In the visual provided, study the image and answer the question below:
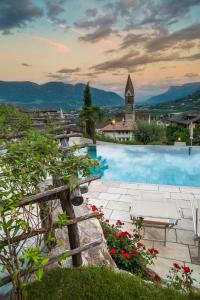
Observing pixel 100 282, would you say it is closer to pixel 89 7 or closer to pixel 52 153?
pixel 52 153

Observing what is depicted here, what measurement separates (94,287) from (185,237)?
9.97 ft

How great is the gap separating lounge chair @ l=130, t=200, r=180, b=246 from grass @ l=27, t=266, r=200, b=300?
1.94 metres

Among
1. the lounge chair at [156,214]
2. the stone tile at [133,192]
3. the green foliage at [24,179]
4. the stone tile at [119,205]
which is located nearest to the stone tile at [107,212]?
the stone tile at [119,205]

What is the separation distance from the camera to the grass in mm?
2410

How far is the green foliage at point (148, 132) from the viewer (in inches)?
912

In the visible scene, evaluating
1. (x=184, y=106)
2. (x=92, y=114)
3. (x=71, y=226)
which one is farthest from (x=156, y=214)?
(x=184, y=106)

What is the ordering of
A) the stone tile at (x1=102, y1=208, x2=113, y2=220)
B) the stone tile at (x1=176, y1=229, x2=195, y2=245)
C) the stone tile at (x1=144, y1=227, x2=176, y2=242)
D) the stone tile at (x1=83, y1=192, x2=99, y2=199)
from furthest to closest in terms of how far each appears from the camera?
the stone tile at (x1=83, y1=192, x2=99, y2=199)
the stone tile at (x1=102, y1=208, x2=113, y2=220)
the stone tile at (x1=144, y1=227, x2=176, y2=242)
the stone tile at (x1=176, y1=229, x2=195, y2=245)

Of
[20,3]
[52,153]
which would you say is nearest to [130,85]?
[20,3]

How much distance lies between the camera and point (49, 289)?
8.16 feet

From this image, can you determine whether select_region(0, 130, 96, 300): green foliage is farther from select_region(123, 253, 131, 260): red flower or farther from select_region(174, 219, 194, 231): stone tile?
select_region(174, 219, 194, 231): stone tile

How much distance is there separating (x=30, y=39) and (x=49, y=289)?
1346cm

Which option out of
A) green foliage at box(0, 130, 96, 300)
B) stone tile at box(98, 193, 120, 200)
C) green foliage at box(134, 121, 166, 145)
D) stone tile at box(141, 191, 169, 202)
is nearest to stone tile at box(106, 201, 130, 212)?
stone tile at box(98, 193, 120, 200)

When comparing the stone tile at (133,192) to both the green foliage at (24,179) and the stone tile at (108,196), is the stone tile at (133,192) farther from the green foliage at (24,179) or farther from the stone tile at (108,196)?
the green foliage at (24,179)

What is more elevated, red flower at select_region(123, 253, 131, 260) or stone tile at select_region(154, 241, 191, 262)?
red flower at select_region(123, 253, 131, 260)
